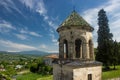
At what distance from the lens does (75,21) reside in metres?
11.0

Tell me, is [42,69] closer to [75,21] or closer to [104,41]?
[104,41]

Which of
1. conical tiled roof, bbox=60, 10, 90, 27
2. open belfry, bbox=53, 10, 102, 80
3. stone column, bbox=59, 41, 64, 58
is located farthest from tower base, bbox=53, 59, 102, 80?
conical tiled roof, bbox=60, 10, 90, 27

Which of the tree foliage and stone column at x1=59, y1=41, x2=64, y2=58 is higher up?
stone column at x1=59, y1=41, x2=64, y2=58

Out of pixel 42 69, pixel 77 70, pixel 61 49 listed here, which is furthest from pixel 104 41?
pixel 77 70

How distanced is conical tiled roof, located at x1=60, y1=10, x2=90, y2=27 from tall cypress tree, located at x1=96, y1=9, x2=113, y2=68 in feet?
95.0

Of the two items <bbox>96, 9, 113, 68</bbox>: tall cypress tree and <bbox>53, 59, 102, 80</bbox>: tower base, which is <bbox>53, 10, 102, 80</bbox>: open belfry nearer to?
<bbox>53, 59, 102, 80</bbox>: tower base

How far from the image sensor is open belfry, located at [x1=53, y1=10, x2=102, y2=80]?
9.91m

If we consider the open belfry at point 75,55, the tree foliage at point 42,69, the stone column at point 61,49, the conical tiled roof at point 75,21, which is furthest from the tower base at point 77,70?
the tree foliage at point 42,69

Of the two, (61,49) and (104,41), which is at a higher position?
(104,41)

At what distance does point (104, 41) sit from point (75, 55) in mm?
30447

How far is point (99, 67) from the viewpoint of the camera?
1075 centimetres

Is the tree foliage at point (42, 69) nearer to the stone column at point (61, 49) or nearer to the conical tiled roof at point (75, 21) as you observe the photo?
the stone column at point (61, 49)

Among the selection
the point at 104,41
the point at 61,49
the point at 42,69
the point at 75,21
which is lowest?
the point at 42,69

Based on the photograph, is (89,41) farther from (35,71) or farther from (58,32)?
(35,71)
